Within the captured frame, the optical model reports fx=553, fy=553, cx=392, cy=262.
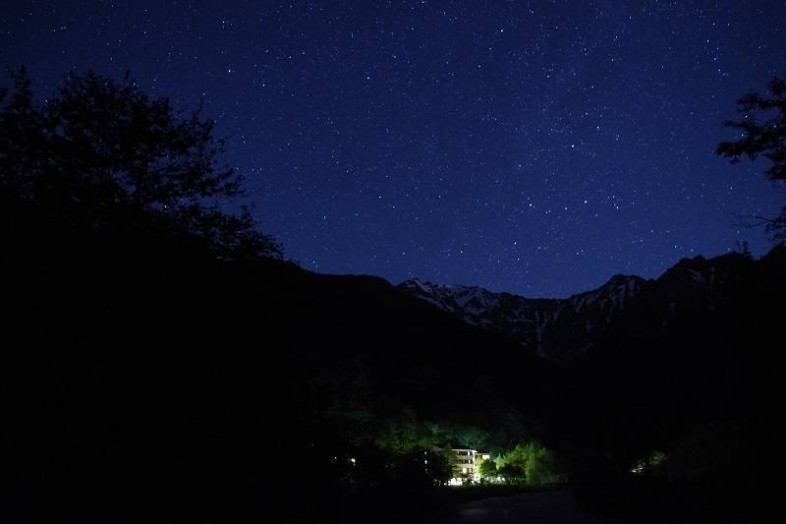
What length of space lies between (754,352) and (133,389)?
20.9 meters

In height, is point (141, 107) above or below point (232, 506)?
Result: above

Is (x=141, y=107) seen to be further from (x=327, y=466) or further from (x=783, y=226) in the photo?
(x=783, y=226)

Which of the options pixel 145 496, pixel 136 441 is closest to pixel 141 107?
pixel 136 441

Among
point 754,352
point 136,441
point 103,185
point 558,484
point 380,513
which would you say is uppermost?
point 103,185

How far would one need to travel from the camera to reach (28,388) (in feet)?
34.7

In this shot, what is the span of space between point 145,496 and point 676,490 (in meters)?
25.2

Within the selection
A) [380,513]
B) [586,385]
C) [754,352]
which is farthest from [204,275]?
[586,385]

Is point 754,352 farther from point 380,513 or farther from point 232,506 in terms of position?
point 232,506

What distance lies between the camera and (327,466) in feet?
57.0

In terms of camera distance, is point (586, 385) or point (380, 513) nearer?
point (380, 513)

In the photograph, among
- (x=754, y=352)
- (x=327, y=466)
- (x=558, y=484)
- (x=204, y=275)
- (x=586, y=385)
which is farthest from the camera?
(x=586, y=385)

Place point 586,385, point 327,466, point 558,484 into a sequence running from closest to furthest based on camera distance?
point 327,466
point 558,484
point 586,385

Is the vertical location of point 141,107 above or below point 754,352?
above

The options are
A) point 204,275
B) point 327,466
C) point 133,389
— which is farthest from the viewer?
point 327,466
